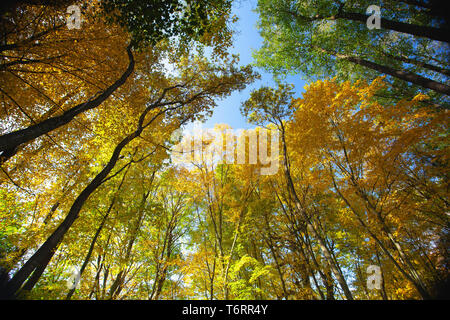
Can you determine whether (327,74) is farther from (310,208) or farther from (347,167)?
(310,208)

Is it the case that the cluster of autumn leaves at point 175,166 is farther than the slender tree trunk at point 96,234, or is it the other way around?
the slender tree trunk at point 96,234

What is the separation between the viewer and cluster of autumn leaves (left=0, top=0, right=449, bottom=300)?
477cm

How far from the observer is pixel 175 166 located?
937 cm

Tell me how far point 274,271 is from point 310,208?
13.4ft

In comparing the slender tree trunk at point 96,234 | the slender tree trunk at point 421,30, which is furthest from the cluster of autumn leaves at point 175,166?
the slender tree trunk at point 421,30

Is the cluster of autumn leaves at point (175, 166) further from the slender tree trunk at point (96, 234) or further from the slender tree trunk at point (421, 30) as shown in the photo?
the slender tree trunk at point (421, 30)

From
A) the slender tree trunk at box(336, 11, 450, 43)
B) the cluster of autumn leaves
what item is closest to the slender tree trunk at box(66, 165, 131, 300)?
the cluster of autumn leaves

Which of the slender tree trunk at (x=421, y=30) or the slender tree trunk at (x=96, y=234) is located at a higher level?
the slender tree trunk at (x=421, y=30)

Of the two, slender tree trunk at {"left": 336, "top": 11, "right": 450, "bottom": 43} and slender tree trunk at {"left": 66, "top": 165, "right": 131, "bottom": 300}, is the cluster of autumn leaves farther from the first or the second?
slender tree trunk at {"left": 336, "top": 11, "right": 450, "bottom": 43}

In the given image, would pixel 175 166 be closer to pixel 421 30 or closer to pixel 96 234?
pixel 96 234

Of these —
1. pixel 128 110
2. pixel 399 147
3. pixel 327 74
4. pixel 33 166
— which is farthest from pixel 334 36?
pixel 33 166

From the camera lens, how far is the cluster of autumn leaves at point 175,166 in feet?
15.6

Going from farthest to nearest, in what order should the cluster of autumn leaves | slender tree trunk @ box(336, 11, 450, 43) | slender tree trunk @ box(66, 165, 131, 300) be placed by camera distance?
slender tree trunk @ box(66, 165, 131, 300) < the cluster of autumn leaves < slender tree trunk @ box(336, 11, 450, 43)
